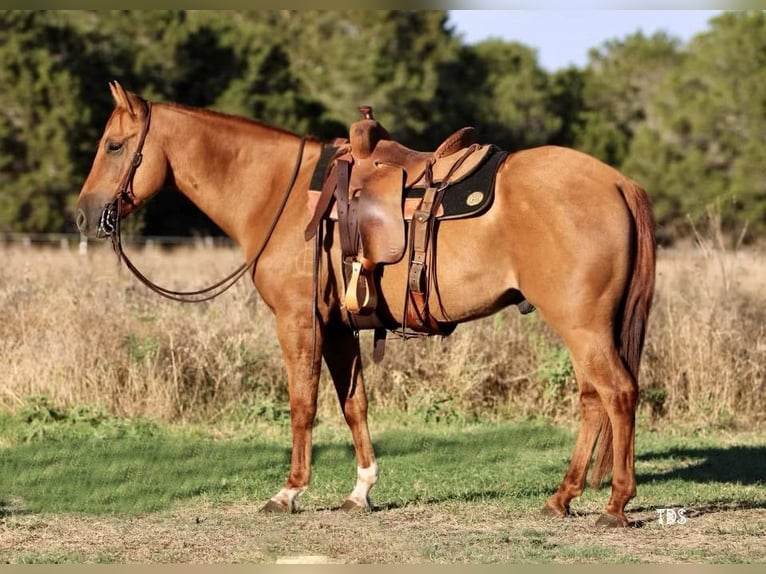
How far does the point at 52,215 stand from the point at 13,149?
7.25 ft

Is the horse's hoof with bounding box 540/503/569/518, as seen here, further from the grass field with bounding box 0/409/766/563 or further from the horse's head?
the horse's head

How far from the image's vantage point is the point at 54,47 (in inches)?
1189

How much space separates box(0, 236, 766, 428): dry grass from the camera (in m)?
9.72

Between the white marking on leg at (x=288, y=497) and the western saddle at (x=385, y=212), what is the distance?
0.91 metres

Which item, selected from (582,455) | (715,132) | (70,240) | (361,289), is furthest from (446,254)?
(715,132)

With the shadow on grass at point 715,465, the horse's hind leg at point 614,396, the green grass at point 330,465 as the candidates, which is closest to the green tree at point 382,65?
the green grass at point 330,465

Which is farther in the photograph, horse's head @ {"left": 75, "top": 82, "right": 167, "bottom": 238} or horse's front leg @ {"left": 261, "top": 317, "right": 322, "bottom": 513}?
horse's head @ {"left": 75, "top": 82, "right": 167, "bottom": 238}

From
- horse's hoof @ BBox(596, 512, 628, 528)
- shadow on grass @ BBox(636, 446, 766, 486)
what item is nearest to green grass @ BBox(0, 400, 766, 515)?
shadow on grass @ BBox(636, 446, 766, 486)

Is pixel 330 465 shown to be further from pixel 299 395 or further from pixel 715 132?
pixel 715 132

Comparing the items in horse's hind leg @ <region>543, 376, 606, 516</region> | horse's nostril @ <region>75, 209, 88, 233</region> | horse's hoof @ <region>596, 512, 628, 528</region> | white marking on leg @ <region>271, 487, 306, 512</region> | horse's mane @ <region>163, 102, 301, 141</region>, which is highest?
horse's mane @ <region>163, 102, 301, 141</region>

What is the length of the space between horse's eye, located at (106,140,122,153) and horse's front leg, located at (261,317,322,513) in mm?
1463

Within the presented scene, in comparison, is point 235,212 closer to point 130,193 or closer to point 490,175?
point 130,193

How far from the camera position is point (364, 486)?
676 centimetres

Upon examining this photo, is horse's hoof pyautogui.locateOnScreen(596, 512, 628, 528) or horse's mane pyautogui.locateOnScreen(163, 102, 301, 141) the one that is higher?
horse's mane pyautogui.locateOnScreen(163, 102, 301, 141)
